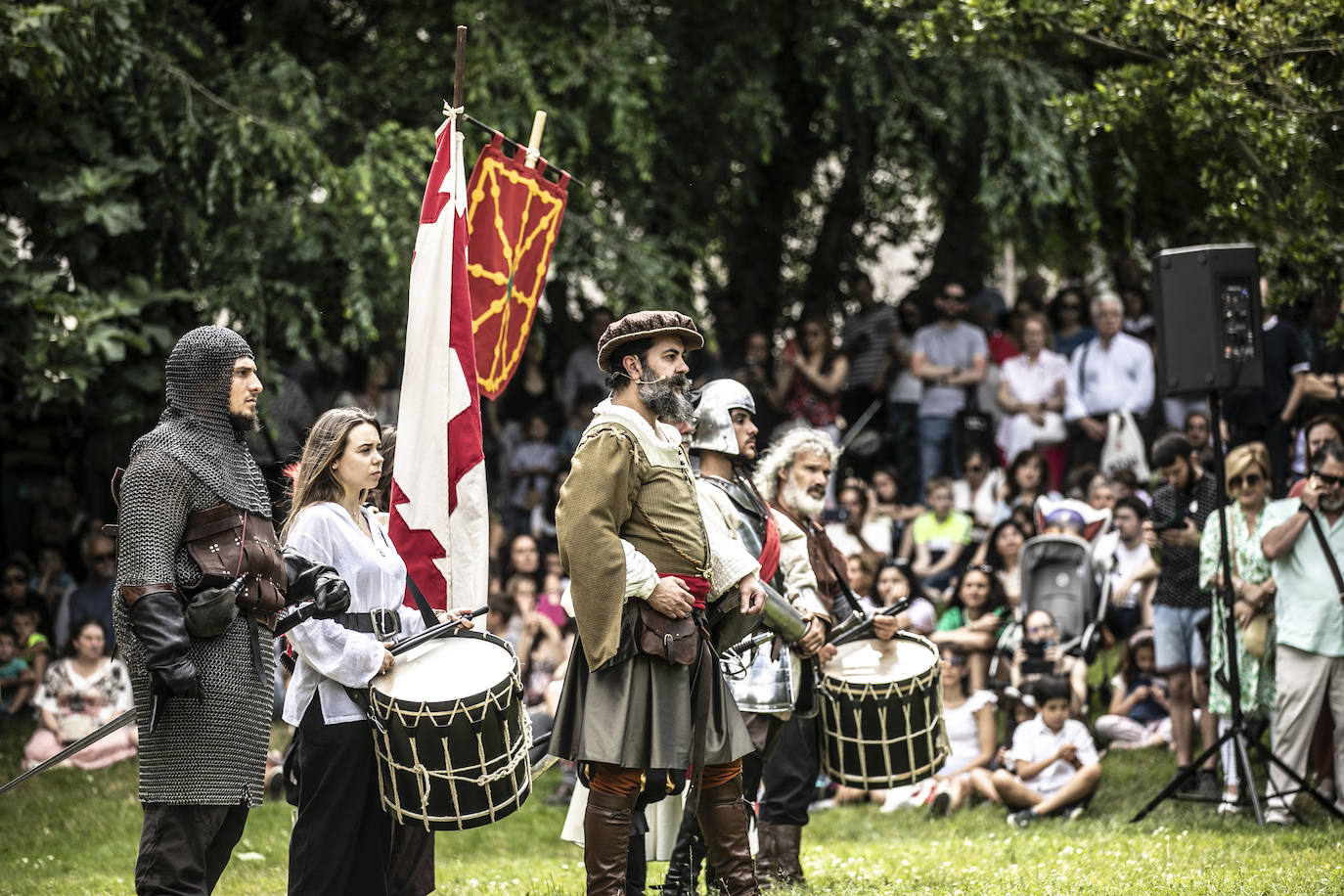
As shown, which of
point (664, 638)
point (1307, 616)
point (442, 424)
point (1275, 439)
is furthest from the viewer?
point (1275, 439)

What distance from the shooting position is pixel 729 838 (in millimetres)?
5473

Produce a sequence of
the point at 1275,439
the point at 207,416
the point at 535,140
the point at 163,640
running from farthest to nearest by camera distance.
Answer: the point at 1275,439
the point at 535,140
the point at 207,416
the point at 163,640

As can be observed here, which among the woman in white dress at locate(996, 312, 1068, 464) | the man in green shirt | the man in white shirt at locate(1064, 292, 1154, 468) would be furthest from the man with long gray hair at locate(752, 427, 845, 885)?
the woman in white dress at locate(996, 312, 1068, 464)

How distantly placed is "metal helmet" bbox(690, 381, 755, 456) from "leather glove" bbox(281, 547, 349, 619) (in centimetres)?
201

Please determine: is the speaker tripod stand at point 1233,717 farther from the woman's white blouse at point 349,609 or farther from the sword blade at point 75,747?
the sword blade at point 75,747

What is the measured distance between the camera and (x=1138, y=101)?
938cm

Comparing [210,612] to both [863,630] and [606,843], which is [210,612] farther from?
[863,630]

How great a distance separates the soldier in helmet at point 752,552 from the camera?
6.25 meters

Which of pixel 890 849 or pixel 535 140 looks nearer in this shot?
pixel 535 140

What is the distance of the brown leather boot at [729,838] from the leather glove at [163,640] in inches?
72.6

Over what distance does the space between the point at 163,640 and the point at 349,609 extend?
2.67 ft

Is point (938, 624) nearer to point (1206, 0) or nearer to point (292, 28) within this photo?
point (1206, 0)

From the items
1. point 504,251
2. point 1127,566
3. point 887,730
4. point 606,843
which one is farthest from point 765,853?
point 1127,566

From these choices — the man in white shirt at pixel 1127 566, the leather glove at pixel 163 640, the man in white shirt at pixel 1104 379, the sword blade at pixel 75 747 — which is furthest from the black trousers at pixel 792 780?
the man in white shirt at pixel 1104 379
